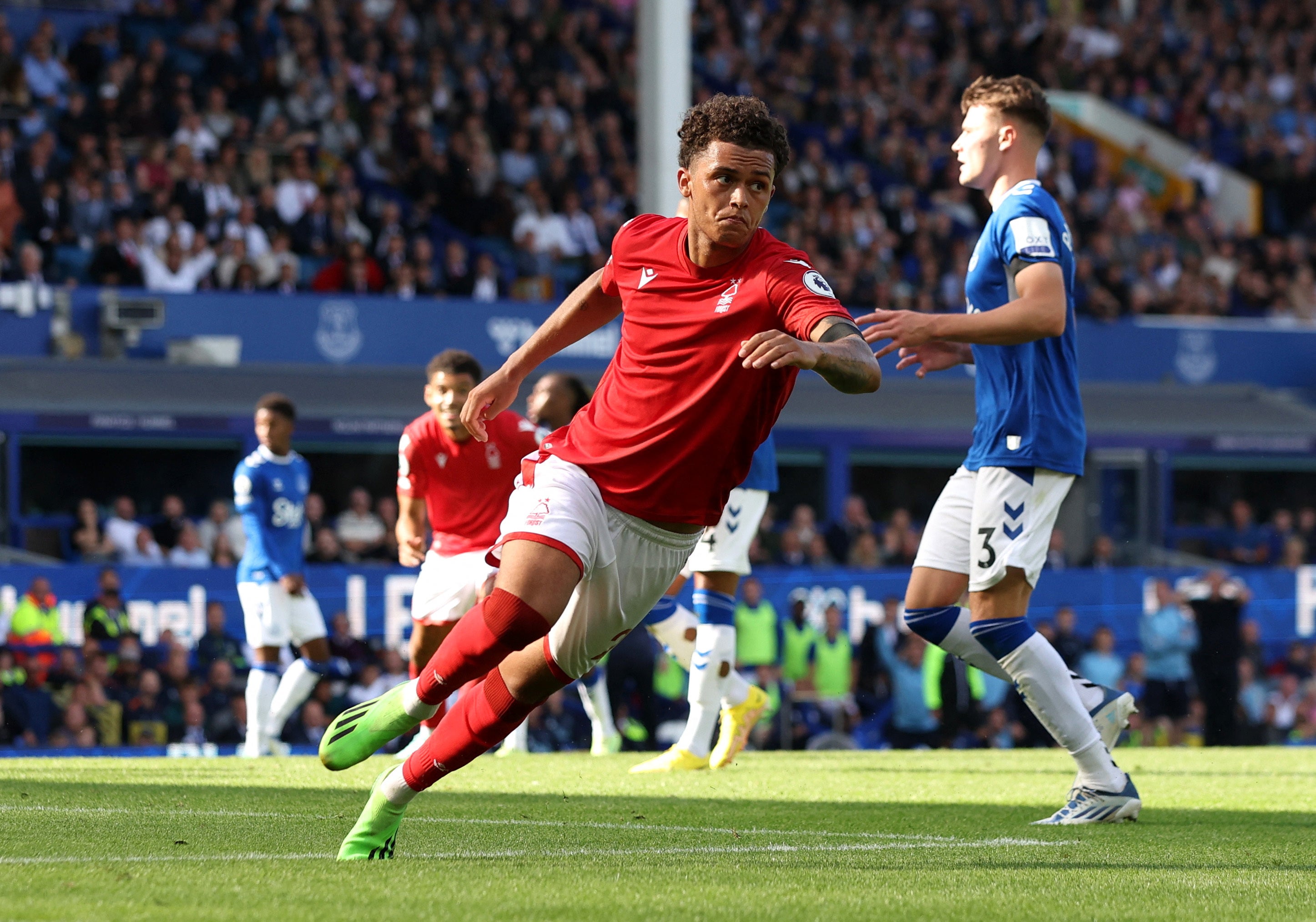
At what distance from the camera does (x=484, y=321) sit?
18.1 metres

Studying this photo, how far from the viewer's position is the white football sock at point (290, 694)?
36.7 ft

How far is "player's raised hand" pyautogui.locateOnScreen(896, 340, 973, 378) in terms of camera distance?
539 cm

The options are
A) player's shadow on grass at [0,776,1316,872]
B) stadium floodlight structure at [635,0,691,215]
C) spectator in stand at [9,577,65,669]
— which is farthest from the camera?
stadium floodlight structure at [635,0,691,215]

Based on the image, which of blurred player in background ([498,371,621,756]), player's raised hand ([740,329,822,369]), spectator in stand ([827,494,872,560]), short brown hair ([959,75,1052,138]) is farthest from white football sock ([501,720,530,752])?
player's raised hand ([740,329,822,369])

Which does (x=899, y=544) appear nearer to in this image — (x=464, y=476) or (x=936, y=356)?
(x=464, y=476)

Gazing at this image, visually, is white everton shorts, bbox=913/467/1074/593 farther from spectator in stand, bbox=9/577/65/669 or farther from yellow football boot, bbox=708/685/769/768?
spectator in stand, bbox=9/577/65/669

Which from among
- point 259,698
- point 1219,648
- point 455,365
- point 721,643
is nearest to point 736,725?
point 721,643

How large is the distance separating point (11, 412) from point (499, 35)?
9.09 meters

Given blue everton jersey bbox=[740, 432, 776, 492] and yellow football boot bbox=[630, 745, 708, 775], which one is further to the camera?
blue everton jersey bbox=[740, 432, 776, 492]

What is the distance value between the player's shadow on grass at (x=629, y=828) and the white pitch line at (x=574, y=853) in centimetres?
1

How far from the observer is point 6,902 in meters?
3.78

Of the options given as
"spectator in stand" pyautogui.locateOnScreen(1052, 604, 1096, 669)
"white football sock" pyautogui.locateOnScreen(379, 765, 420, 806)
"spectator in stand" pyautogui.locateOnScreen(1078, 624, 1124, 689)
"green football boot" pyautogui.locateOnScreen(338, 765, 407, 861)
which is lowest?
"spectator in stand" pyautogui.locateOnScreen(1078, 624, 1124, 689)

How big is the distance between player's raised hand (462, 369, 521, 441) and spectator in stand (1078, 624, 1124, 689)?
33.9ft

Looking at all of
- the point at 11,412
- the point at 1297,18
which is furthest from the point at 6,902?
the point at 1297,18
